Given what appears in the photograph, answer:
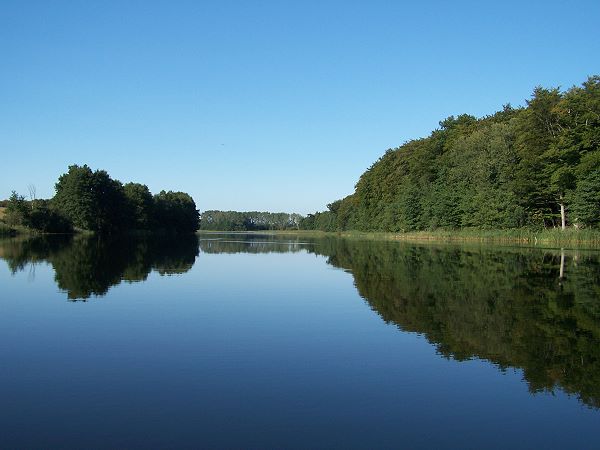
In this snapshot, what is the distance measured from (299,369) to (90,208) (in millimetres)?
100784

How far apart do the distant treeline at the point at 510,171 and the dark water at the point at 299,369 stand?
38.3 meters

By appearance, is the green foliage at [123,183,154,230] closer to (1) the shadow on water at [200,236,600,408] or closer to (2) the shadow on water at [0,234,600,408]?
(2) the shadow on water at [0,234,600,408]

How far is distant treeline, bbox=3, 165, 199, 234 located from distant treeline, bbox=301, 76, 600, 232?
56665mm

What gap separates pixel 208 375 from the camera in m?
8.92

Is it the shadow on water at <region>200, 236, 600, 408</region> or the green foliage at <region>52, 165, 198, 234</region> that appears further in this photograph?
the green foliage at <region>52, 165, 198, 234</region>

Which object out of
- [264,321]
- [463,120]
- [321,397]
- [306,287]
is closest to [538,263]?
[306,287]

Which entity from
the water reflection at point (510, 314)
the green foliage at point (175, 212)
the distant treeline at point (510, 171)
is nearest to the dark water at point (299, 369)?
the water reflection at point (510, 314)

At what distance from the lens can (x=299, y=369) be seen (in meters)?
9.44

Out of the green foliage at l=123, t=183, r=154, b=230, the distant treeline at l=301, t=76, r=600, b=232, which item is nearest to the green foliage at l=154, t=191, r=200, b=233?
the green foliage at l=123, t=183, r=154, b=230

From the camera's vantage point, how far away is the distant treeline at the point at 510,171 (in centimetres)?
5244

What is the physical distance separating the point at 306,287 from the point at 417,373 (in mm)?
13107

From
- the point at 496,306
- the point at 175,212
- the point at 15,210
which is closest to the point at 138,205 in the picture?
the point at 175,212

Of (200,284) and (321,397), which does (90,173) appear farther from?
(321,397)

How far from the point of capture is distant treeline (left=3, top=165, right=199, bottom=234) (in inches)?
3519
